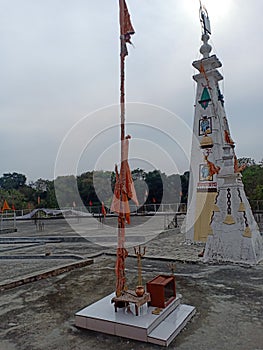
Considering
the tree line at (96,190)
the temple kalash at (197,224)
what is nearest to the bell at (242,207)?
the temple kalash at (197,224)

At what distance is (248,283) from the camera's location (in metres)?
5.06

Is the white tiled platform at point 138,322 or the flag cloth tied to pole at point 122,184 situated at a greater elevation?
the flag cloth tied to pole at point 122,184

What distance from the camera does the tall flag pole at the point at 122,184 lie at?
3557 millimetres

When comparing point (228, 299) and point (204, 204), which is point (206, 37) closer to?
point (204, 204)

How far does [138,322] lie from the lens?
3096 millimetres

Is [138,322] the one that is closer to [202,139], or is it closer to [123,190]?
[123,190]

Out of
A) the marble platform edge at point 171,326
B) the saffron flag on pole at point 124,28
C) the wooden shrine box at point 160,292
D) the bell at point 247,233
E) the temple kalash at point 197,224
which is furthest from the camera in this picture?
the bell at point 247,233

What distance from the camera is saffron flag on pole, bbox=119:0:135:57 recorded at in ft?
12.4

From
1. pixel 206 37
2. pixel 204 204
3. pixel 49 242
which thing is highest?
pixel 206 37

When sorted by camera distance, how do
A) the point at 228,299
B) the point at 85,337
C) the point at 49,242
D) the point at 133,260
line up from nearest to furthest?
the point at 85,337
the point at 228,299
the point at 133,260
the point at 49,242

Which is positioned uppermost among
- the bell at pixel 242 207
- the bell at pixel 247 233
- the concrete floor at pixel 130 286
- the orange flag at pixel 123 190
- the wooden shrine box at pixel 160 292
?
the orange flag at pixel 123 190

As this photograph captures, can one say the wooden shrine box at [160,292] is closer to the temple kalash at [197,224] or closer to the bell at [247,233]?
the temple kalash at [197,224]

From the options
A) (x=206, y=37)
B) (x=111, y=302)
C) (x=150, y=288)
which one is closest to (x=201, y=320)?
(x=150, y=288)

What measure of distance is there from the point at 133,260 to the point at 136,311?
419 cm
